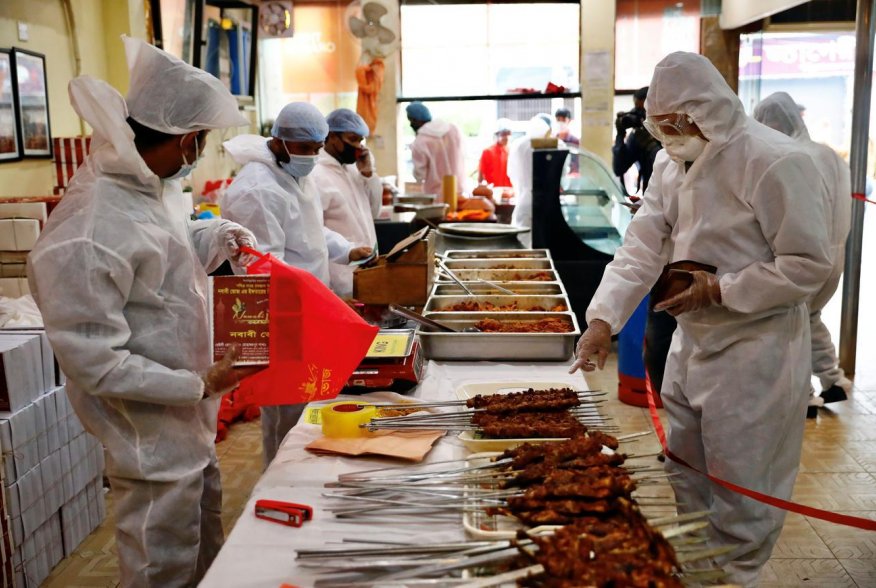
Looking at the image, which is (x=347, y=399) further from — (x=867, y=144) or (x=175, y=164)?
(x=867, y=144)

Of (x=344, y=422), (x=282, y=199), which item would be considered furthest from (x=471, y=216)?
(x=344, y=422)

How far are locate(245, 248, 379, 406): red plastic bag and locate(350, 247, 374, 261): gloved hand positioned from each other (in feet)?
5.99

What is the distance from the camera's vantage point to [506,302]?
3.53 metres

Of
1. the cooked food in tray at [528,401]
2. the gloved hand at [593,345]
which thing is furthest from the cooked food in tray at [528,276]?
the cooked food in tray at [528,401]

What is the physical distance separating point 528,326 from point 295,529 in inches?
59.2

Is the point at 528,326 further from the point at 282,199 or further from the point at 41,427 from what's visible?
the point at 41,427

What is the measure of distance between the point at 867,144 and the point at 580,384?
375cm

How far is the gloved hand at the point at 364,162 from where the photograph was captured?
15.9 ft

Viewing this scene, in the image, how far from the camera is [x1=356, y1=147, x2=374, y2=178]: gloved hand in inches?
191

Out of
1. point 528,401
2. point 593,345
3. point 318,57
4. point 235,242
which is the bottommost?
point 528,401

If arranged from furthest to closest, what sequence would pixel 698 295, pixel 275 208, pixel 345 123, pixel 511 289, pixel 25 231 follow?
pixel 345 123
pixel 511 289
pixel 25 231
pixel 275 208
pixel 698 295

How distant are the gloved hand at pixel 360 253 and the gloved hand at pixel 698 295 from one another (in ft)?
6.17

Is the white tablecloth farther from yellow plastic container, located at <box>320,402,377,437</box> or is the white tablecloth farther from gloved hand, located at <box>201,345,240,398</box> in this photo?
gloved hand, located at <box>201,345,240,398</box>

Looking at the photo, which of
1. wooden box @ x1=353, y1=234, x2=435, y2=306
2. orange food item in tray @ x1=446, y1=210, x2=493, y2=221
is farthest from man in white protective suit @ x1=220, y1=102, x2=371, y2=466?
orange food item in tray @ x1=446, y1=210, x2=493, y2=221
